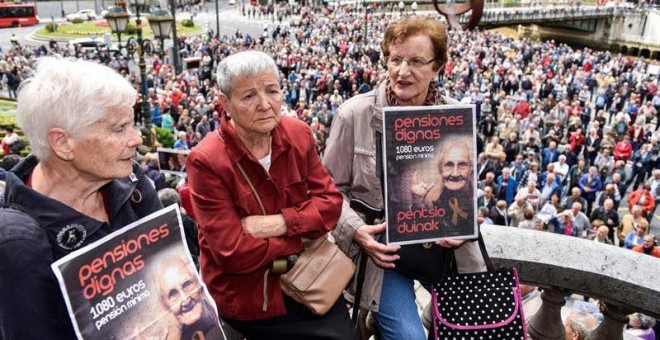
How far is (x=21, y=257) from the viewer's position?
1.52 m

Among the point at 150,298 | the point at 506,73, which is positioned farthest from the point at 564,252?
the point at 506,73

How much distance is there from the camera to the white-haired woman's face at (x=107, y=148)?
1788 mm

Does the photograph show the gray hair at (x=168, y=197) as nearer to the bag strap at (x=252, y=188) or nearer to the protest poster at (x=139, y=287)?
the bag strap at (x=252, y=188)

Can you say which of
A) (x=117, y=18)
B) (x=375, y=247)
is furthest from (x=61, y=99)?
(x=117, y=18)

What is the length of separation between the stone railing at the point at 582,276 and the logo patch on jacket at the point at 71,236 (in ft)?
7.18

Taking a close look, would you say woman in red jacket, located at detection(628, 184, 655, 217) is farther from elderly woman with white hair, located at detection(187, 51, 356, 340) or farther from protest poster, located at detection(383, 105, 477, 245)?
elderly woman with white hair, located at detection(187, 51, 356, 340)

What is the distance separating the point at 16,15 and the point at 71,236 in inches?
2224

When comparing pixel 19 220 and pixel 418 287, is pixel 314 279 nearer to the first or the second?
pixel 19 220

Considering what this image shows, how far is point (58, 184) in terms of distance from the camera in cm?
183

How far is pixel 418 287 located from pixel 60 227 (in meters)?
2.38

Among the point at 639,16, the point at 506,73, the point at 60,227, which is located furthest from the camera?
the point at 639,16

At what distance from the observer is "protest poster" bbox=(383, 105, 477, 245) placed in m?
2.30

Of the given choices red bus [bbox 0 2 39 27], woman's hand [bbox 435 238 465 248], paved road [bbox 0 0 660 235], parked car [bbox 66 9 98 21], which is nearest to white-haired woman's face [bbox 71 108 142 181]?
woman's hand [bbox 435 238 465 248]

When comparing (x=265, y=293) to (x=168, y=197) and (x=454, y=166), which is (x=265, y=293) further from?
(x=168, y=197)
